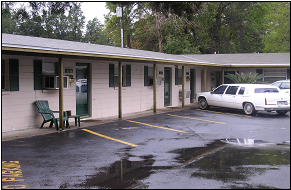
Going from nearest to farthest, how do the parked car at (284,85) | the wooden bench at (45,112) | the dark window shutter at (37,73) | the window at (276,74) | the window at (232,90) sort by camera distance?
the parked car at (284,85), the window at (276,74), the wooden bench at (45,112), the dark window shutter at (37,73), the window at (232,90)

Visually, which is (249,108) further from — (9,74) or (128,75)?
(9,74)

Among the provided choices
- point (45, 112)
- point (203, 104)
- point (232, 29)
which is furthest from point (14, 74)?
point (232, 29)

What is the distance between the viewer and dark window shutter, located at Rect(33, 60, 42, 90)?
10.9 meters

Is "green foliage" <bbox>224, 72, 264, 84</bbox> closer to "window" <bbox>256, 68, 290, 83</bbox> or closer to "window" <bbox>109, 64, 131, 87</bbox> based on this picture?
"window" <bbox>256, 68, 290, 83</bbox>

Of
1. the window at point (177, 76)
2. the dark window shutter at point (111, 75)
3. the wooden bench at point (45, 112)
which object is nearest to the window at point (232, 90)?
the window at point (177, 76)

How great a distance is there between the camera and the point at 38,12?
7.73 meters

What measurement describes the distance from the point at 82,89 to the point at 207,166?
25.7ft

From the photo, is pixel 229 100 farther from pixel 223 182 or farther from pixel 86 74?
pixel 223 182

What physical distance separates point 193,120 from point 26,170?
26.7ft

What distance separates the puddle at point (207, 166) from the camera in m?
5.41

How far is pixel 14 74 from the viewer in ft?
33.4

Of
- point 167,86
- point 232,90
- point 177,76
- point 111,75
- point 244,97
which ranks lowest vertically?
point 244,97

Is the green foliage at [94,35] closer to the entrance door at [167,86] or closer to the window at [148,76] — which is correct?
the entrance door at [167,86]

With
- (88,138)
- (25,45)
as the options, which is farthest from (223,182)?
(25,45)
